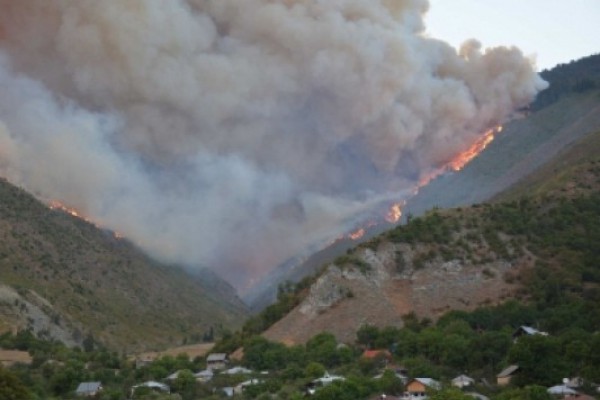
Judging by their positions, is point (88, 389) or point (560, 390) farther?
point (88, 389)

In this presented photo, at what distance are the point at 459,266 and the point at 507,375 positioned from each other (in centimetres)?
2851

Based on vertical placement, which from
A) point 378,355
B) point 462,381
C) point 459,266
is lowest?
point 462,381

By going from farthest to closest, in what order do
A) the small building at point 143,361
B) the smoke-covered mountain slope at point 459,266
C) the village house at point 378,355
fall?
the smoke-covered mountain slope at point 459,266
the small building at point 143,361
the village house at point 378,355

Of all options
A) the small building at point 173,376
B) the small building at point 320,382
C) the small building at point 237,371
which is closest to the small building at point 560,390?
the small building at point 320,382

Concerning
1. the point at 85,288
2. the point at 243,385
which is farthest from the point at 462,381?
the point at 85,288

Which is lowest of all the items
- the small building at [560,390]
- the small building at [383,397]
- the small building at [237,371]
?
the small building at [560,390]

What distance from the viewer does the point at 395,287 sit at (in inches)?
3625

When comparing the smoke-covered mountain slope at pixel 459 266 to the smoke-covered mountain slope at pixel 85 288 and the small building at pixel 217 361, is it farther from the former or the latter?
the smoke-covered mountain slope at pixel 85 288

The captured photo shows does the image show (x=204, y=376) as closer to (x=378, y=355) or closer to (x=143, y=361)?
(x=378, y=355)

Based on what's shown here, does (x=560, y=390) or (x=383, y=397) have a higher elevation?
(x=383, y=397)

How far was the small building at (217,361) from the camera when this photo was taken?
8444 centimetres

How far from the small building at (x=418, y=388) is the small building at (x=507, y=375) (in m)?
4.06

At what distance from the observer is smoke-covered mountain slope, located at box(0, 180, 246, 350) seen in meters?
112

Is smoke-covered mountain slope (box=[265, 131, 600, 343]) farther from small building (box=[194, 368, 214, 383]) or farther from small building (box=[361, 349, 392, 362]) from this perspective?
small building (box=[194, 368, 214, 383])
